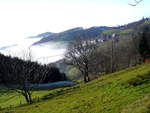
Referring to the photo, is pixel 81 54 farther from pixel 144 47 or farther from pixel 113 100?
pixel 113 100

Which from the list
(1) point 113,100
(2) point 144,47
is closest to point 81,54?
(2) point 144,47

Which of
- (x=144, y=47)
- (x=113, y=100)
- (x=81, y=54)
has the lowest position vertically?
(x=81, y=54)

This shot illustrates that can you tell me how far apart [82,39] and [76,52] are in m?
5.93

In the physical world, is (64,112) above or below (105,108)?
below

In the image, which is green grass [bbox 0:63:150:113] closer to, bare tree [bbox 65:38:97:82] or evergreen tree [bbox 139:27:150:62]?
bare tree [bbox 65:38:97:82]

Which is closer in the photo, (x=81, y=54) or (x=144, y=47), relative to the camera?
(x=81, y=54)

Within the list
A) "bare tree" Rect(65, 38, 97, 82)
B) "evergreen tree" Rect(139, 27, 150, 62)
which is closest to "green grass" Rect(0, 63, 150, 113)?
"bare tree" Rect(65, 38, 97, 82)

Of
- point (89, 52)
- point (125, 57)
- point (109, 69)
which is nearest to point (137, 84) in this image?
point (89, 52)

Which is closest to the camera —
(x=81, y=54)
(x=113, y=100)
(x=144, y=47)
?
(x=113, y=100)

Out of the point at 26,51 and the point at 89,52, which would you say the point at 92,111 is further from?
the point at 89,52

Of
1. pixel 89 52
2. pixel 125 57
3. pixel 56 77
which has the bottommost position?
pixel 56 77

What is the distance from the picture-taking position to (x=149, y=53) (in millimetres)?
80312

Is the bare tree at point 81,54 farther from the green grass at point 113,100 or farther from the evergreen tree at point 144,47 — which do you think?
the green grass at point 113,100

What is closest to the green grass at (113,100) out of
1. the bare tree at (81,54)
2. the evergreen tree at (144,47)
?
the bare tree at (81,54)
